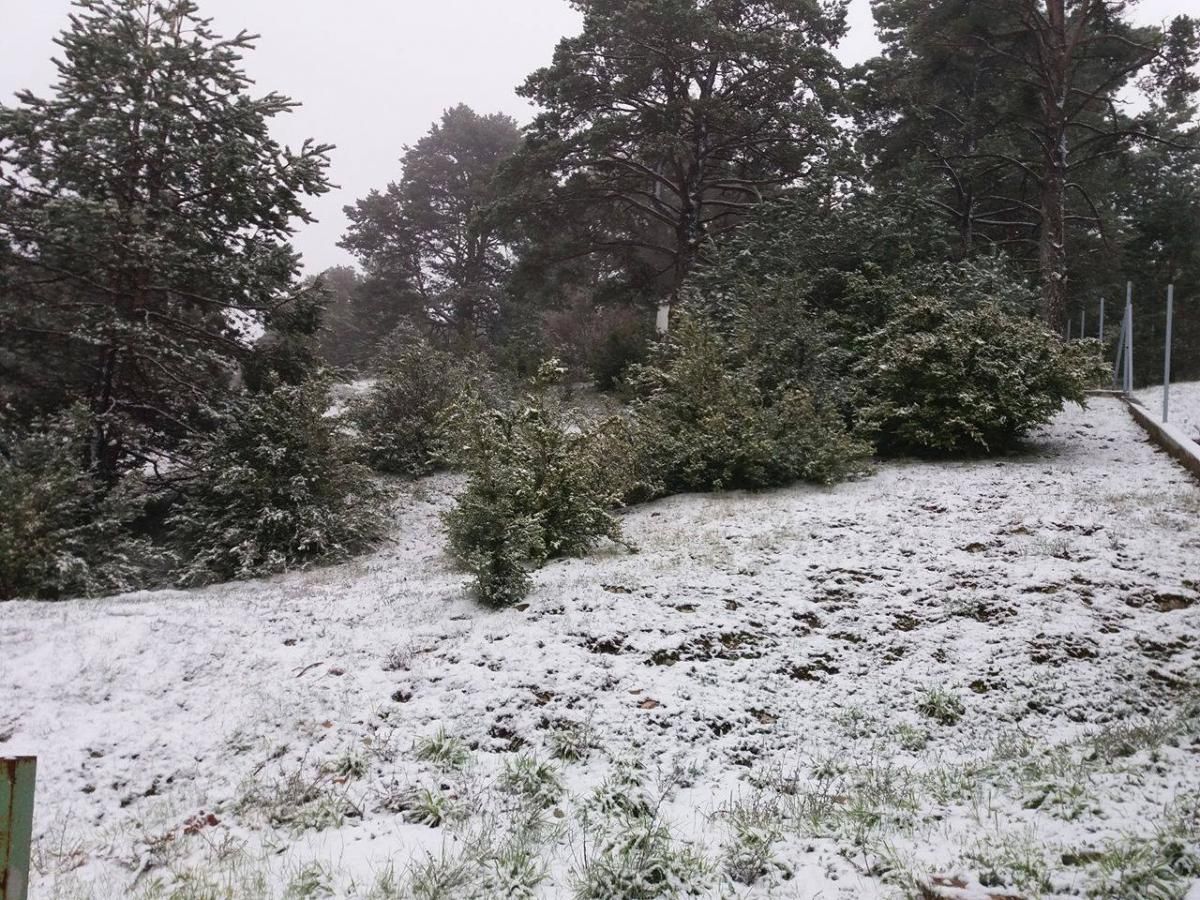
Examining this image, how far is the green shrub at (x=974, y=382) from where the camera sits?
9.02 metres

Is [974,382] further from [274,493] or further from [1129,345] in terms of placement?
[274,493]

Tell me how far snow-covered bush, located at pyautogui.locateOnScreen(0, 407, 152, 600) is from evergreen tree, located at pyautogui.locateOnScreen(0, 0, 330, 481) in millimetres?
688

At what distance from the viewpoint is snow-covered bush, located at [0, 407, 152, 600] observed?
6941 mm

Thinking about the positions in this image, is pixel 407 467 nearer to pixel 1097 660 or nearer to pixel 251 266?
pixel 251 266

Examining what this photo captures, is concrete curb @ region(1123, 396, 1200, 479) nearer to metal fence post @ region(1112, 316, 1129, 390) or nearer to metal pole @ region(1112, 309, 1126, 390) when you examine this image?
metal fence post @ region(1112, 316, 1129, 390)

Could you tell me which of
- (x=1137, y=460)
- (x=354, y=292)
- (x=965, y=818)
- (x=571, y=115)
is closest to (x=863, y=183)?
(x=571, y=115)

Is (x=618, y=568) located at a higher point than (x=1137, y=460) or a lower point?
lower

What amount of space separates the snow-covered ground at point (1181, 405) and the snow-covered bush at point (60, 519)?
13468 millimetres

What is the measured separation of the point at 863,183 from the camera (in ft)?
51.4

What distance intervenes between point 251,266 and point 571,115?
10.0m

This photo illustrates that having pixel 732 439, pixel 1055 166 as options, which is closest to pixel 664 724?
pixel 732 439

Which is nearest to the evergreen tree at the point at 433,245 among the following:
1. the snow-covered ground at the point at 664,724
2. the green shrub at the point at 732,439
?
the green shrub at the point at 732,439

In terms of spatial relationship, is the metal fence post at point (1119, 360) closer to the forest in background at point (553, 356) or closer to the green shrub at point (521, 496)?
the forest in background at point (553, 356)

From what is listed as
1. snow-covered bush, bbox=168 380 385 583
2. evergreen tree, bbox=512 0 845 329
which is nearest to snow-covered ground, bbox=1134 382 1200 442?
evergreen tree, bbox=512 0 845 329
